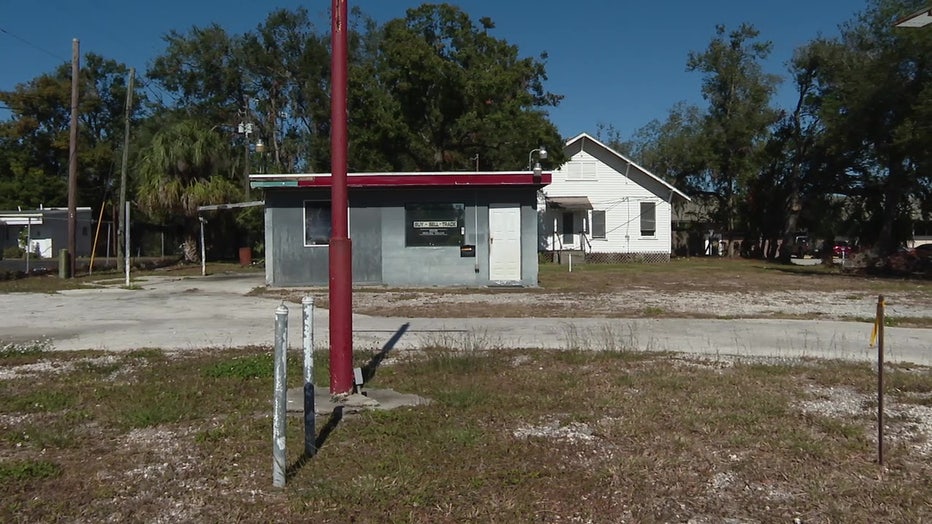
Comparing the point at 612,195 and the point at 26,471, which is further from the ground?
the point at 612,195

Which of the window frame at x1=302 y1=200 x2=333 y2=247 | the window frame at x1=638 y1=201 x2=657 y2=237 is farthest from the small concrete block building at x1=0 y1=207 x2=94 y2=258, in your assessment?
the window frame at x1=638 y1=201 x2=657 y2=237

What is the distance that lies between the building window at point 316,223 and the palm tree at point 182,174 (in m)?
13.4

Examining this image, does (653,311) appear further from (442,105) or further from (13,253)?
(13,253)

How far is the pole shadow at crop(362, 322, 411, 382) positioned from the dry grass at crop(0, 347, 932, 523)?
0.21m

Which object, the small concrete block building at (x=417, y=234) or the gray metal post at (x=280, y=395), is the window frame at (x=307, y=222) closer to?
the small concrete block building at (x=417, y=234)

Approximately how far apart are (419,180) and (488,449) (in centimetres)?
1413

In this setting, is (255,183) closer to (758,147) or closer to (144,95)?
(758,147)

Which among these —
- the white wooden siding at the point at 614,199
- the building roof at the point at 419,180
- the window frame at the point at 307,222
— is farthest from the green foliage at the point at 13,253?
the building roof at the point at 419,180

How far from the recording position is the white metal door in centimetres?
1931

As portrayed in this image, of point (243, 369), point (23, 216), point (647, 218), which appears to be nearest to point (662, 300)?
point (243, 369)

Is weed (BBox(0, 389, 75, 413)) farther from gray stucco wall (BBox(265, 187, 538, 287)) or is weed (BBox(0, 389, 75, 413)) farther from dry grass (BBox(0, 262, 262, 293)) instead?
dry grass (BBox(0, 262, 262, 293))

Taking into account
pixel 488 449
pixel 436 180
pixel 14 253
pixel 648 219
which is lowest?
pixel 488 449

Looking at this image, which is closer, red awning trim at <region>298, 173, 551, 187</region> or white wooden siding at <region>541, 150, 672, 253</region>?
red awning trim at <region>298, 173, 551, 187</region>

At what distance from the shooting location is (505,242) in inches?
763
